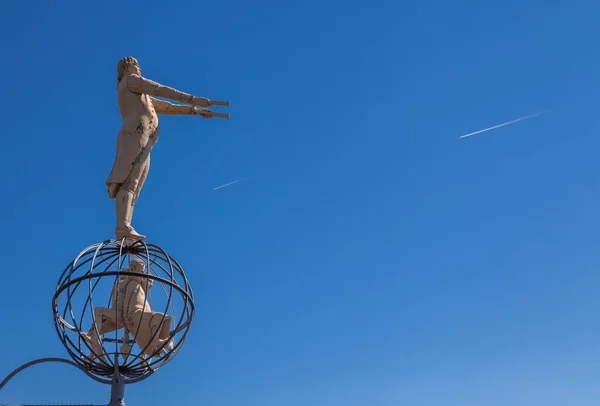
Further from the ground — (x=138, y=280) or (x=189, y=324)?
(x=138, y=280)

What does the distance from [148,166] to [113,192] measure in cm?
95

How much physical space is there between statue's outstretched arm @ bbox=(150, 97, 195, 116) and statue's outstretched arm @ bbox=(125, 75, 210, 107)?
662 millimetres

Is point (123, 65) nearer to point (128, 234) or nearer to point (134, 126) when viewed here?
point (134, 126)

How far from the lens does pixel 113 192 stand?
16.0 meters

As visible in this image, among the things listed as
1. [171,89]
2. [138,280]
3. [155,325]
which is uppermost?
[171,89]

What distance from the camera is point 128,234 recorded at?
15.2m

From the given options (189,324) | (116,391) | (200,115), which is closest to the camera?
(116,391)

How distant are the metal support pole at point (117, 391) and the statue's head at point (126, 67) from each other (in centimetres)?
684

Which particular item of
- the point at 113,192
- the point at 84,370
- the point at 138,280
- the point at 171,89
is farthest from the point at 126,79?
the point at 84,370

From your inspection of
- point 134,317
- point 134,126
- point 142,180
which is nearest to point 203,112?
point 134,126

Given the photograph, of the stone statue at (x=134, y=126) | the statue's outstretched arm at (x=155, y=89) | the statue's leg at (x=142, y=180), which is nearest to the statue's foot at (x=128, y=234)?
the stone statue at (x=134, y=126)

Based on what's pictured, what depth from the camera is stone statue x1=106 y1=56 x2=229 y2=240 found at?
15.9 metres

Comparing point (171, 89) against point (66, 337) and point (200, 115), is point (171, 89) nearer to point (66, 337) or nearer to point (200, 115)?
point (200, 115)

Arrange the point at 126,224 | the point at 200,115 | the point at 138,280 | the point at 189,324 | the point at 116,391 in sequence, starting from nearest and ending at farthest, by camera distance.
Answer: the point at 116,391, the point at 189,324, the point at 126,224, the point at 138,280, the point at 200,115
